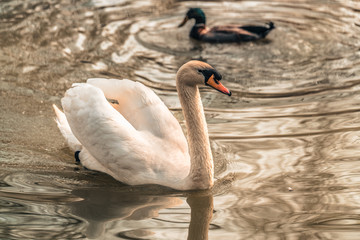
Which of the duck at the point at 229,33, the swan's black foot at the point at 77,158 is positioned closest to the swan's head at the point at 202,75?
the swan's black foot at the point at 77,158

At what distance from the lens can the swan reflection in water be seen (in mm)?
5371

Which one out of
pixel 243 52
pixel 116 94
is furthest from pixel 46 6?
pixel 116 94

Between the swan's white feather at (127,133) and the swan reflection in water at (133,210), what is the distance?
6.9 inches

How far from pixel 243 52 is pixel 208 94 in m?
1.90

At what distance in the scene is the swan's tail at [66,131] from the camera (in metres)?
6.91

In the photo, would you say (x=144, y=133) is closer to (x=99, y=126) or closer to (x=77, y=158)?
(x=99, y=126)

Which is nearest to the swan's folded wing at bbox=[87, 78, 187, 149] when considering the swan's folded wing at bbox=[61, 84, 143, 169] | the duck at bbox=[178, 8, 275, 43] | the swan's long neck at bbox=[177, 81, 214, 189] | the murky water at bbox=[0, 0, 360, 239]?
the swan's folded wing at bbox=[61, 84, 143, 169]

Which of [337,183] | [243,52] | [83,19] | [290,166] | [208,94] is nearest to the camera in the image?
[337,183]

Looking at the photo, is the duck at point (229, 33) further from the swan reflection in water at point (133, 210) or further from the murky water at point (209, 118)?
the swan reflection in water at point (133, 210)

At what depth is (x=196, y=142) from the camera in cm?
604

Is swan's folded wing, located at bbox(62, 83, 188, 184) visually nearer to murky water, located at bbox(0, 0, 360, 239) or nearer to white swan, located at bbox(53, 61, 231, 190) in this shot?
white swan, located at bbox(53, 61, 231, 190)

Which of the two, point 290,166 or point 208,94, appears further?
point 208,94

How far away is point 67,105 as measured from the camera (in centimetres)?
659

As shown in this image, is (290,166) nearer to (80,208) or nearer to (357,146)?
(357,146)
